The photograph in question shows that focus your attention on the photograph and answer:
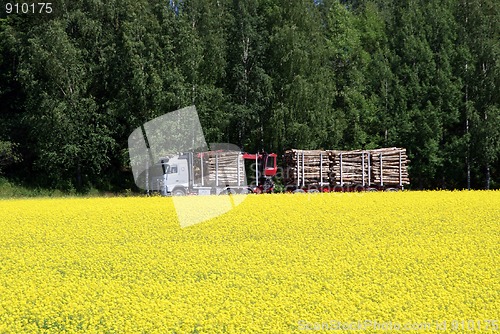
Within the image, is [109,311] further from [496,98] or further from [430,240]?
[496,98]

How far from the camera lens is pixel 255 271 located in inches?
464

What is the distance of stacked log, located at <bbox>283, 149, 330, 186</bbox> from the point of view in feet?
116

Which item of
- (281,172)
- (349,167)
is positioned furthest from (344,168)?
(281,172)

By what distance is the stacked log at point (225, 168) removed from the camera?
34.1m

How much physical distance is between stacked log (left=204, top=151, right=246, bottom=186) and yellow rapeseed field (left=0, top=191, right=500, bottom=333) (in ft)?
46.7

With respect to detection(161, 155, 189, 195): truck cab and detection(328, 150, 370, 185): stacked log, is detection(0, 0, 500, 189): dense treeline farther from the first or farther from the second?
detection(161, 155, 189, 195): truck cab

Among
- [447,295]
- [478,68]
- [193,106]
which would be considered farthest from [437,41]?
[447,295]

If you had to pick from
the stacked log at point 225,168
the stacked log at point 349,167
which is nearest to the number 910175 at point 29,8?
the stacked log at point 225,168

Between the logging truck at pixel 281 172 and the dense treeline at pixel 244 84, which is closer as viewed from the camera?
the logging truck at pixel 281 172

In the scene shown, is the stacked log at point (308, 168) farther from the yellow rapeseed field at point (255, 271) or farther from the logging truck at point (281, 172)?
the yellow rapeseed field at point (255, 271)

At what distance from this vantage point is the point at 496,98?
4456 cm

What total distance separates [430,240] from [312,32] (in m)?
34.1

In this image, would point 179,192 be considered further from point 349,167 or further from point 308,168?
point 349,167

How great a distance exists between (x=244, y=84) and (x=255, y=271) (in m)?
34.2
